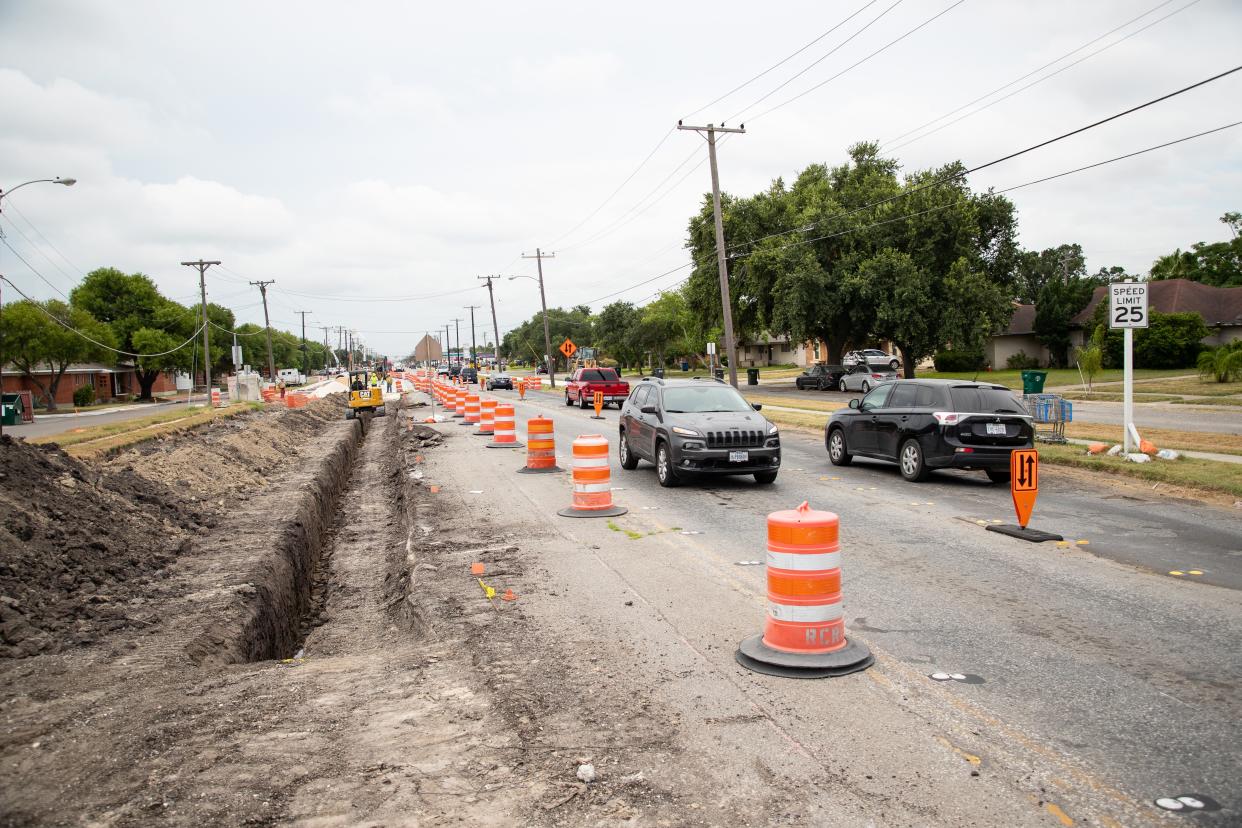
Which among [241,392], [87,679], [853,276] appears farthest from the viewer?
[241,392]

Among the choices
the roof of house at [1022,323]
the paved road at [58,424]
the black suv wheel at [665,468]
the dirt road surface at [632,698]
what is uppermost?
the roof of house at [1022,323]

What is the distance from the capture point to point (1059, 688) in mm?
4938

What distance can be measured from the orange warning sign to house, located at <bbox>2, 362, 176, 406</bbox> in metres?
56.2

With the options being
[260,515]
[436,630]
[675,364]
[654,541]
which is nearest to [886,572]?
[654,541]

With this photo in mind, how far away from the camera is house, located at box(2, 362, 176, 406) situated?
57.4m

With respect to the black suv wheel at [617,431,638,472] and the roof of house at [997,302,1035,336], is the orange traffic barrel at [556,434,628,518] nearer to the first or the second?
the black suv wheel at [617,431,638,472]

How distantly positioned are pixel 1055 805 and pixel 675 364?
101345mm

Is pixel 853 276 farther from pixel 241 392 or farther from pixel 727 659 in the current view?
pixel 727 659

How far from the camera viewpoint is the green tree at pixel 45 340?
163 ft

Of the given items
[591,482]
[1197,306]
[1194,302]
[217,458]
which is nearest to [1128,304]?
[591,482]

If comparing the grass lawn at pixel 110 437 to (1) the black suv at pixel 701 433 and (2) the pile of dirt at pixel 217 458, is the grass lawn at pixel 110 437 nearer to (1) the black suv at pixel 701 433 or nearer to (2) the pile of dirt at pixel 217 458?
(2) the pile of dirt at pixel 217 458

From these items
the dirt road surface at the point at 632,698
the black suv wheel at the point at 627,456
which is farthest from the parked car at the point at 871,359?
the dirt road surface at the point at 632,698

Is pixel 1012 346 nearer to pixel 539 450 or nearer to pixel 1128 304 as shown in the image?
pixel 1128 304

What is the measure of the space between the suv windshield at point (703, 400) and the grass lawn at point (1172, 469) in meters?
5.72
